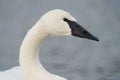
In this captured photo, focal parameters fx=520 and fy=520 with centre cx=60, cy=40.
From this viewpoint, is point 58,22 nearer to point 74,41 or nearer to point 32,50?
point 32,50

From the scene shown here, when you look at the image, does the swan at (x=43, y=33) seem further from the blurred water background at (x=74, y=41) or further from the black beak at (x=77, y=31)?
the blurred water background at (x=74, y=41)

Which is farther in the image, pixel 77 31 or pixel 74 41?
pixel 74 41

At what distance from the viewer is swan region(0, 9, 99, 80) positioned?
2.52 m

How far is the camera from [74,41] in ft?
17.0

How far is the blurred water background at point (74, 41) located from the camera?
4527mm

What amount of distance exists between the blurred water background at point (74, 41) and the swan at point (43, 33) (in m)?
1.64

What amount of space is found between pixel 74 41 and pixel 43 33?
264 centimetres

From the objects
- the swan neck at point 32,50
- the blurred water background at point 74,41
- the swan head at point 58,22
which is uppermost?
the blurred water background at point 74,41

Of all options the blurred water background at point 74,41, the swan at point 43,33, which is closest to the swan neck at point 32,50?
the swan at point 43,33

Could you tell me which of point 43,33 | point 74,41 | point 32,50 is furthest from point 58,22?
point 74,41

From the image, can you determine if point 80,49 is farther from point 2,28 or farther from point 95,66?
point 2,28

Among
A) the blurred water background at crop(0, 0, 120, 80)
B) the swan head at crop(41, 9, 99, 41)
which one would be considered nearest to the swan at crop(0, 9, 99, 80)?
the swan head at crop(41, 9, 99, 41)

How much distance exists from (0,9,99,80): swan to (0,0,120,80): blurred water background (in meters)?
1.64

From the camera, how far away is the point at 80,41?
5168mm
